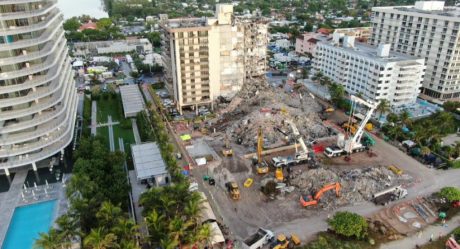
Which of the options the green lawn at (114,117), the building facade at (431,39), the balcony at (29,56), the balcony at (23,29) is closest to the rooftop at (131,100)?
the green lawn at (114,117)

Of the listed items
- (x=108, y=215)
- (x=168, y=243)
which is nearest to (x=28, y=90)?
(x=108, y=215)

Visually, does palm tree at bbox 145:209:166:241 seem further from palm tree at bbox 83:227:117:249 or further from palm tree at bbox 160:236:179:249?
palm tree at bbox 83:227:117:249

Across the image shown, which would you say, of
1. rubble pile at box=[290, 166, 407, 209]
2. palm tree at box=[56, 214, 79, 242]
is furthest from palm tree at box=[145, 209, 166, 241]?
rubble pile at box=[290, 166, 407, 209]

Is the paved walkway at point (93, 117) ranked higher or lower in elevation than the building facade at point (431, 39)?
lower

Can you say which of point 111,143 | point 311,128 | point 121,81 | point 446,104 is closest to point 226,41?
point 311,128

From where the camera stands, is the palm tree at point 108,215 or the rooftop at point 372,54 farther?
the rooftop at point 372,54

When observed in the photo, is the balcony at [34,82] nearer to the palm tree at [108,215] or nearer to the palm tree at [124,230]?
the palm tree at [108,215]

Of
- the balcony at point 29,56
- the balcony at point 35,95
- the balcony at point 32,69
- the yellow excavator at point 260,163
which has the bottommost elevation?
the yellow excavator at point 260,163

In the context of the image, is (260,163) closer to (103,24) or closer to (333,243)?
(333,243)
